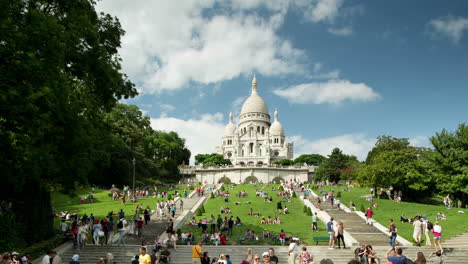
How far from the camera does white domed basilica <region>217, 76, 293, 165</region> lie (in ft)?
321

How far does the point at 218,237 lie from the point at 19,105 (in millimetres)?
9938

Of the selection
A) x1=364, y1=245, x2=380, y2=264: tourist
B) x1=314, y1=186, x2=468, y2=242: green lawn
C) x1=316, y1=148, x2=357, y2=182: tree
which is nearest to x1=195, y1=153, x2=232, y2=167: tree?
x1=316, y1=148, x2=357, y2=182: tree

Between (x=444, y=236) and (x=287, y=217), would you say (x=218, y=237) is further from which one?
(x=444, y=236)

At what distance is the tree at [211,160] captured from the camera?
86.0 meters

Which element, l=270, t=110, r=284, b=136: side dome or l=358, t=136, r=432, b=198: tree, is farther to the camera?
l=270, t=110, r=284, b=136: side dome

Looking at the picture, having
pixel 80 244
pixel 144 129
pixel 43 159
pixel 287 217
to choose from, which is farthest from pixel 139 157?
pixel 43 159

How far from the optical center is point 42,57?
1127 cm

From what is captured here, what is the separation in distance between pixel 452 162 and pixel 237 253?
81.8 ft

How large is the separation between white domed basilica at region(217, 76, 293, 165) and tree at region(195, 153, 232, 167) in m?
5.05

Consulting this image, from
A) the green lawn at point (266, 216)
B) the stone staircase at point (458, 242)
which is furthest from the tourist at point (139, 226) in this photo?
the stone staircase at point (458, 242)

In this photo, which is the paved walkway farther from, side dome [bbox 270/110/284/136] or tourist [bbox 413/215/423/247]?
side dome [bbox 270/110/284/136]

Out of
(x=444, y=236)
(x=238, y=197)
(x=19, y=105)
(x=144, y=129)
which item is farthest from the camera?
(x=144, y=129)

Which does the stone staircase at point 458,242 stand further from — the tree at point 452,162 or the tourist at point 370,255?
the tree at point 452,162

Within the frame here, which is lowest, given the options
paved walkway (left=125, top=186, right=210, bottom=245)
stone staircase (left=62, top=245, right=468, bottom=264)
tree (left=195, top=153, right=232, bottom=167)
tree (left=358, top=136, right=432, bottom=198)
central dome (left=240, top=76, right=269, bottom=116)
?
stone staircase (left=62, top=245, right=468, bottom=264)
